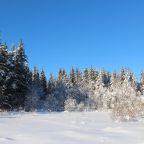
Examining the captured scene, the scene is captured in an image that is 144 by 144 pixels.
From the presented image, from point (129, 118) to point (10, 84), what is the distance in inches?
1092

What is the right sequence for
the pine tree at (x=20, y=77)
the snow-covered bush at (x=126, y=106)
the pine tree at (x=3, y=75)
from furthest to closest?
the pine tree at (x=20, y=77) < the pine tree at (x=3, y=75) < the snow-covered bush at (x=126, y=106)

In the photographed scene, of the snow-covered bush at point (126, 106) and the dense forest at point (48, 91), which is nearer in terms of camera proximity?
the snow-covered bush at point (126, 106)

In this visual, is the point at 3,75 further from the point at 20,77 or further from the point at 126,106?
the point at 126,106

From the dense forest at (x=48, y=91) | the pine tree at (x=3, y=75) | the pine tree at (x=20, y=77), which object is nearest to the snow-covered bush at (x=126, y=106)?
the dense forest at (x=48, y=91)

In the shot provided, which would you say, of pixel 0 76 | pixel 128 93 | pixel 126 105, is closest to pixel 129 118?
pixel 126 105

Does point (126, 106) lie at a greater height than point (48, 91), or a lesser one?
lesser

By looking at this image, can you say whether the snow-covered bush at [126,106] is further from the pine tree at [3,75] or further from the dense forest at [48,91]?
the pine tree at [3,75]

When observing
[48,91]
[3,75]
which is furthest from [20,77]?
[48,91]

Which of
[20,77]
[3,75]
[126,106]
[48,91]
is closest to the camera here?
[126,106]

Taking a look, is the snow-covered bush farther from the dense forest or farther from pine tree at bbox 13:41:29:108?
pine tree at bbox 13:41:29:108

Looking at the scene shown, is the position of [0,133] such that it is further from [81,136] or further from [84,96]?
[84,96]

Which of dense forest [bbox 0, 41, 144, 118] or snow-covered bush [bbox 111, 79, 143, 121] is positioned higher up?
dense forest [bbox 0, 41, 144, 118]

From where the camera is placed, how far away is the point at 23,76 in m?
50.0

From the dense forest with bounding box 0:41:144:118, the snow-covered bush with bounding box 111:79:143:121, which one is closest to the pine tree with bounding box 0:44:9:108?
the dense forest with bounding box 0:41:144:118
